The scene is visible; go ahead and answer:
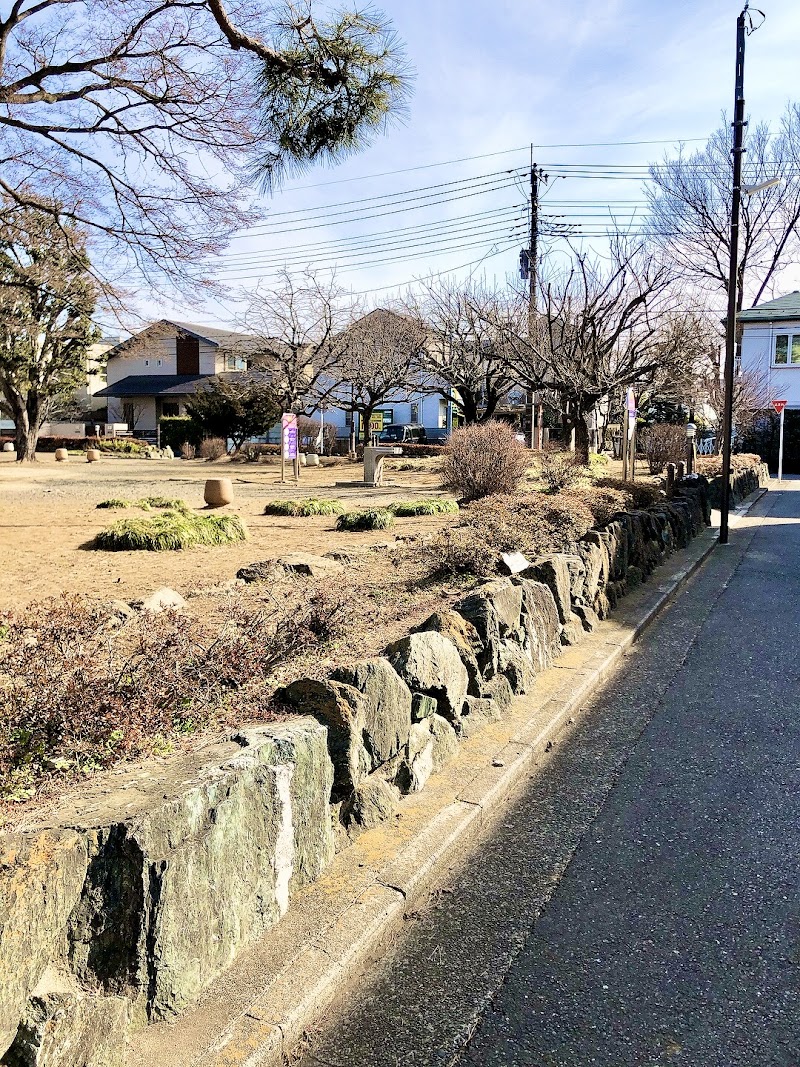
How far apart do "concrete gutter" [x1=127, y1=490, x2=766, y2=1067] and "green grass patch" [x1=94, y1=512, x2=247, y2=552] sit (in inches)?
242

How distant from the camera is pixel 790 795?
13.6ft

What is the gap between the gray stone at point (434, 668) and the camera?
3.94m

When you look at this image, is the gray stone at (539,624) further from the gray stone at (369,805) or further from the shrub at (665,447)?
the shrub at (665,447)

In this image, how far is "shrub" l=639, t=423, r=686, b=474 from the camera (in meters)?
25.1

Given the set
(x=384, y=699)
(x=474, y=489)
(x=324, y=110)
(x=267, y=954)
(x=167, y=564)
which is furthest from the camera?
(x=474, y=489)

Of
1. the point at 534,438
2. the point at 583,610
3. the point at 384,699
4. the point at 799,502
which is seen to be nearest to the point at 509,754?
the point at 384,699

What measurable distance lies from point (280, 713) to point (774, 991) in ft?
6.11

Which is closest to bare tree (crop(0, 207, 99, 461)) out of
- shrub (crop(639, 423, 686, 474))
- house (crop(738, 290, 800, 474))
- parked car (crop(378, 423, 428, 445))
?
shrub (crop(639, 423, 686, 474))

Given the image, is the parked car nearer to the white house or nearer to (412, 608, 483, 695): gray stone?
the white house

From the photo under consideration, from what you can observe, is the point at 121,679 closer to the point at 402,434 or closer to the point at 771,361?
the point at 771,361

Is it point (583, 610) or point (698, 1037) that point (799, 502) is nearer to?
point (583, 610)

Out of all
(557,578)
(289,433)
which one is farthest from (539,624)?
(289,433)

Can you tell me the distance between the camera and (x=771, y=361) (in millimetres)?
39719

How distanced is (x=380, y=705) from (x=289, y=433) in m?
21.1
